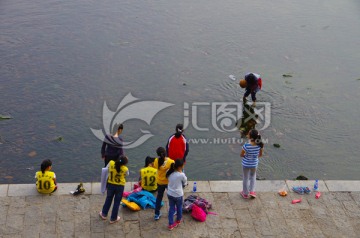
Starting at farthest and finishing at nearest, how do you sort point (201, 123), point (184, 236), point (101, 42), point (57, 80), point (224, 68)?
point (101, 42)
point (224, 68)
point (57, 80)
point (201, 123)
point (184, 236)

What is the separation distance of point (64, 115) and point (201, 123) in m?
3.62

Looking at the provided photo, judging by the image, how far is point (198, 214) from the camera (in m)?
9.96

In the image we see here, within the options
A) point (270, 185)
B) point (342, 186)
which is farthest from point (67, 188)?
point (342, 186)

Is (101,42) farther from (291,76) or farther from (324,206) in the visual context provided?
(324,206)

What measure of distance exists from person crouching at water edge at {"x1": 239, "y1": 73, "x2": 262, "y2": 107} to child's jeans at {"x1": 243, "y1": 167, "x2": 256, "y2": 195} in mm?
4604

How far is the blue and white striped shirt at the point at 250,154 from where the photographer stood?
33.0ft

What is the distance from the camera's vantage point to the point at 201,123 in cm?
1405

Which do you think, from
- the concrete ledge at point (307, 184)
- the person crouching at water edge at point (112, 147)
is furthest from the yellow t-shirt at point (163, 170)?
the concrete ledge at point (307, 184)

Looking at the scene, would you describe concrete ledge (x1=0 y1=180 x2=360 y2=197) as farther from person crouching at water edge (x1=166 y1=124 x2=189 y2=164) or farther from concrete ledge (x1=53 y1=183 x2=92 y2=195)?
person crouching at water edge (x1=166 y1=124 x2=189 y2=164)

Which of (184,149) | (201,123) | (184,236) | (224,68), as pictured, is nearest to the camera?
(184,236)

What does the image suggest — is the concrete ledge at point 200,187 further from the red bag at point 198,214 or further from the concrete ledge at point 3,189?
the concrete ledge at point 3,189

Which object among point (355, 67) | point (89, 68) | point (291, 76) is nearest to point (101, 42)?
point (89, 68)

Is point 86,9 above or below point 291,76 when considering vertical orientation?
above

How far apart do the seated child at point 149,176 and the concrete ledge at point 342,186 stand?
3.73 metres
